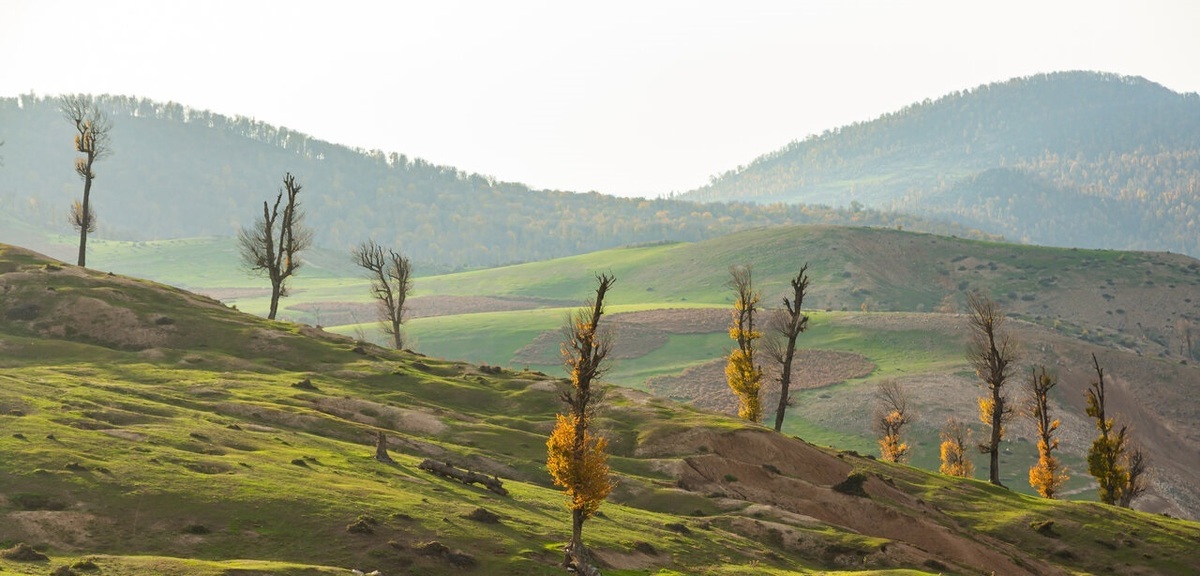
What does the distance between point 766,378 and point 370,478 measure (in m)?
A: 111

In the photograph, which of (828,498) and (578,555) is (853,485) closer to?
(828,498)

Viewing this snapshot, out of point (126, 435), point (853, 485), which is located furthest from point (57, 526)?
point (853, 485)

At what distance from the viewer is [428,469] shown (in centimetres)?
6291

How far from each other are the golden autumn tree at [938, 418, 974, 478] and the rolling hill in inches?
1238

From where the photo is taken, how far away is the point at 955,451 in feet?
417

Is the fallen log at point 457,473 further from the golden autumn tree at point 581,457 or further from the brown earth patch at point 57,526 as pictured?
the brown earth patch at point 57,526

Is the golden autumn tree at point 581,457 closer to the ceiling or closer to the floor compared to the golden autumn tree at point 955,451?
closer to the ceiling

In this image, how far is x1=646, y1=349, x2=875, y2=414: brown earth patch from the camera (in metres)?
166

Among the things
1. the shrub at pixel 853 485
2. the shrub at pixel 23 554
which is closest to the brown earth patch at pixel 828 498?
the shrub at pixel 853 485

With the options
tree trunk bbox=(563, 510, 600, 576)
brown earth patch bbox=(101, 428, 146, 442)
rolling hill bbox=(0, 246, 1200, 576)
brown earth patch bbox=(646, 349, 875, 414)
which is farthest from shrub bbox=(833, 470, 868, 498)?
brown earth patch bbox=(646, 349, 875, 414)

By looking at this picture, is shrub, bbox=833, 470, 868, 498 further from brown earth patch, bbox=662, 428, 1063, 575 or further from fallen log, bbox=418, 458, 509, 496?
fallen log, bbox=418, 458, 509, 496

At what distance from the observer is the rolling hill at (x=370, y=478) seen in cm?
4612

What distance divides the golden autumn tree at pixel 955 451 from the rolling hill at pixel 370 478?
1238 inches

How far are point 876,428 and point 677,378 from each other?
44.4 metres
